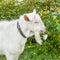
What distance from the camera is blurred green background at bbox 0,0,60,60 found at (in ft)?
21.4

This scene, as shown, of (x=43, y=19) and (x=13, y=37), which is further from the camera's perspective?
(x=43, y=19)

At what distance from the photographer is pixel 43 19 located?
7297mm

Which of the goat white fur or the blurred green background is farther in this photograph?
the blurred green background

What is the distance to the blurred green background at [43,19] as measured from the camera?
652 cm

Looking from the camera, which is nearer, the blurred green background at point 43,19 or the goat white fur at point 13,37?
the goat white fur at point 13,37

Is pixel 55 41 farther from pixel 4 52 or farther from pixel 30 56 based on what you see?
pixel 4 52

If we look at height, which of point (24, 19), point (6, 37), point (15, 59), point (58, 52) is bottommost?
point (58, 52)

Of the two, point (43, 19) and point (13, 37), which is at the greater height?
point (13, 37)

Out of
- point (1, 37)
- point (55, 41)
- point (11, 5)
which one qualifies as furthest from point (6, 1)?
point (1, 37)

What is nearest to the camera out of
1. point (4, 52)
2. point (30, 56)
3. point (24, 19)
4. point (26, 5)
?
point (24, 19)

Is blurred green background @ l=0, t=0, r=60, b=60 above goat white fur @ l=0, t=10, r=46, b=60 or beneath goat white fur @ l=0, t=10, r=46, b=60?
beneath

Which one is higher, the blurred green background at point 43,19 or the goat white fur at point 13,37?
the goat white fur at point 13,37

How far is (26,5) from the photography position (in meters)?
7.96

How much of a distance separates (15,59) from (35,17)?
73 cm
